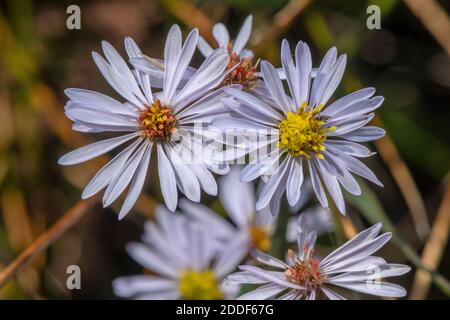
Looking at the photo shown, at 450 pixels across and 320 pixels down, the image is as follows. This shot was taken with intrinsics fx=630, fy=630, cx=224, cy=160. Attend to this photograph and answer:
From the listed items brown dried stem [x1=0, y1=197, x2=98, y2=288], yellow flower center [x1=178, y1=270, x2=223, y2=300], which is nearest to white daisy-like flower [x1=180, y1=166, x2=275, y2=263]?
yellow flower center [x1=178, y1=270, x2=223, y2=300]

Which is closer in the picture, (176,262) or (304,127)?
(304,127)

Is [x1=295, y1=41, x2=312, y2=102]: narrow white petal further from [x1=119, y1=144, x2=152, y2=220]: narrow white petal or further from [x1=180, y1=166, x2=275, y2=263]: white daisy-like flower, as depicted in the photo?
[x1=180, y1=166, x2=275, y2=263]: white daisy-like flower

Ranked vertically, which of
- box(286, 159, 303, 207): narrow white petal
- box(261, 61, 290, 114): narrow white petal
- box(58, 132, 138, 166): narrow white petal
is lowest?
box(286, 159, 303, 207): narrow white petal

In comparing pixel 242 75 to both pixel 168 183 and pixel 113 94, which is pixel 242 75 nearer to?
pixel 168 183

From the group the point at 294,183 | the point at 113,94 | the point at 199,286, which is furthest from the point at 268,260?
the point at 113,94

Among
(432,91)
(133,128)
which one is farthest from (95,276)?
(432,91)
